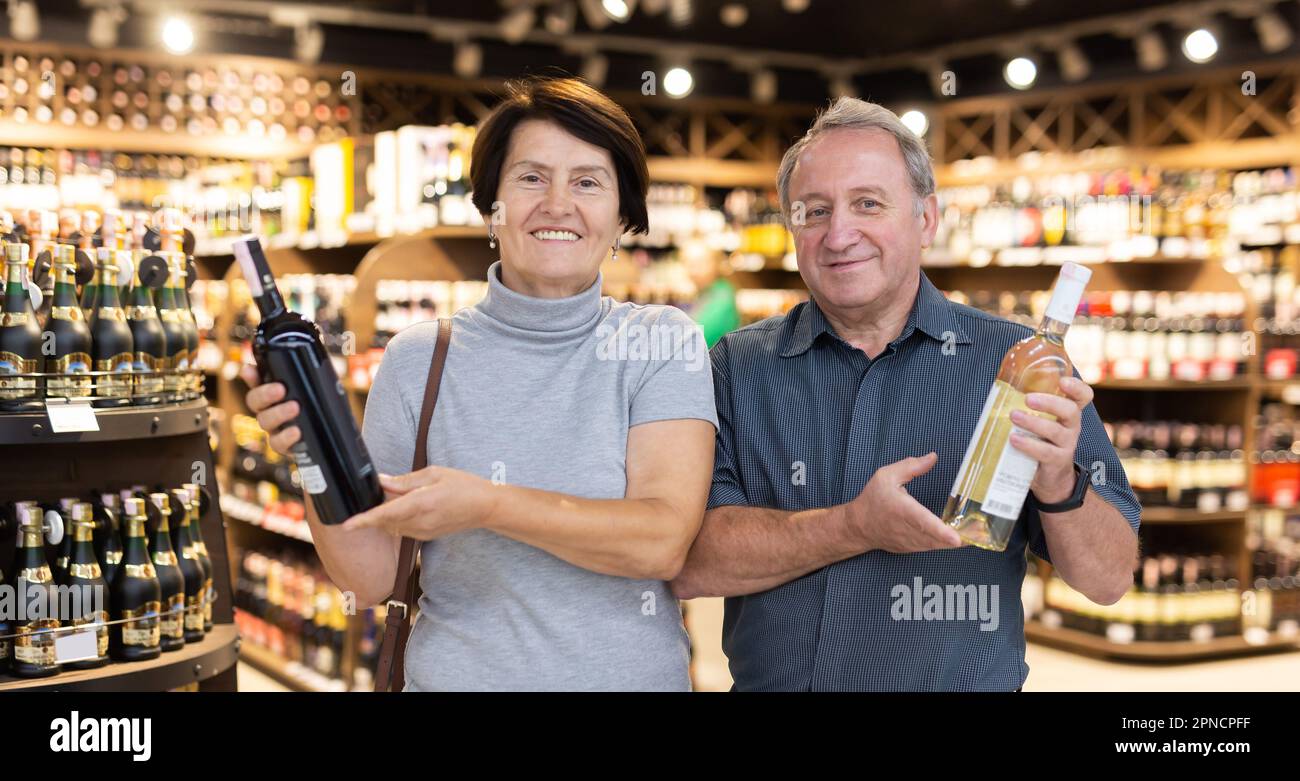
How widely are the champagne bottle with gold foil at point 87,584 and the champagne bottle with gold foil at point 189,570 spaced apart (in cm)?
18

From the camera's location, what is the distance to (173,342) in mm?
2670

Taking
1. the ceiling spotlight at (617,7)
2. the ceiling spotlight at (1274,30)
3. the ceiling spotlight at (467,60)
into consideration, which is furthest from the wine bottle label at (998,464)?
the ceiling spotlight at (467,60)

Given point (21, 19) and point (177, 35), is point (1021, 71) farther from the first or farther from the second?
point (21, 19)

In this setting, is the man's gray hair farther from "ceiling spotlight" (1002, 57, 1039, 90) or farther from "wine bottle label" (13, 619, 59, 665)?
"ceiling spotlight" (1002, 57, 1039, 90)

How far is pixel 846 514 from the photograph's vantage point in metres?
1.64

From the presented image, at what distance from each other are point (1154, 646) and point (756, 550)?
192 inches

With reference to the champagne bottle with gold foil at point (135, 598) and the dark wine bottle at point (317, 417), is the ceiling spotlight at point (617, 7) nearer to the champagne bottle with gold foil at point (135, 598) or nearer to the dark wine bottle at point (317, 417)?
the champagne bottle with gold foil at point (135, 598)

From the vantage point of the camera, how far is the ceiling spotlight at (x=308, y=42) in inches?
335

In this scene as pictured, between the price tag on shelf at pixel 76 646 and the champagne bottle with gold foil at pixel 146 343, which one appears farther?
the champagne bottle with gold foil at pixel 146 343

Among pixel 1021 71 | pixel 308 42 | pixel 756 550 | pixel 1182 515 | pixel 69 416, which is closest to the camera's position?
pixel 756 550

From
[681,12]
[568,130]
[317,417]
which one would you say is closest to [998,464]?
[568,130]
